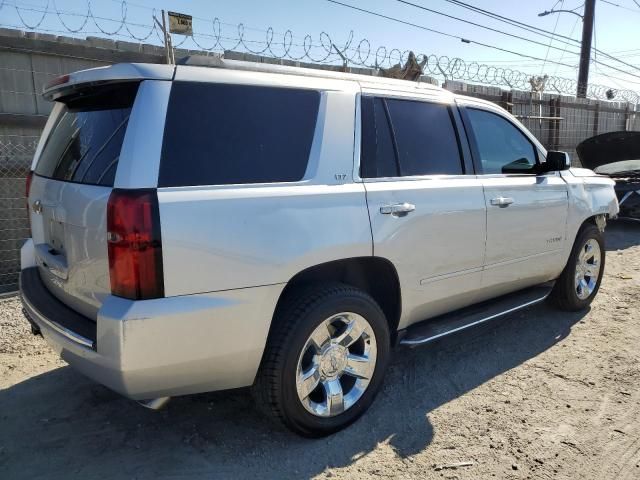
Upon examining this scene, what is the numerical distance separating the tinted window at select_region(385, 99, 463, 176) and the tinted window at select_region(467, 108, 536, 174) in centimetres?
33

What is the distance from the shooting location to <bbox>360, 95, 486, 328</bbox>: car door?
3143mm

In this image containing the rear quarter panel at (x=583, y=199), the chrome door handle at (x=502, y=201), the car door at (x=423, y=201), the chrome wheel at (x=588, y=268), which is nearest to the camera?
the car door at (x=423, y=201)

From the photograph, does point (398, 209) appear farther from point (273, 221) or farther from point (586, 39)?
point (586, 39)

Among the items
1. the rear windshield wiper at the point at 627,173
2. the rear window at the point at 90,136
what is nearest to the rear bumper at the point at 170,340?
the rear window at the point at 90,136

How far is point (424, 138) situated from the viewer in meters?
3.58

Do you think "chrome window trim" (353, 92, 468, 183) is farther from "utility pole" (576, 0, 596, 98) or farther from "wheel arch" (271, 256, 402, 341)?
"utility pole" (576, 0, 596, 98)

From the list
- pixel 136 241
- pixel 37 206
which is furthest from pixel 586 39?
pixel 136 241

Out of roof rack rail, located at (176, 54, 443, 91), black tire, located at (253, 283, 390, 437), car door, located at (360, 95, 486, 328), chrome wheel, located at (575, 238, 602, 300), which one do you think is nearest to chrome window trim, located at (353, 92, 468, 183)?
car door, located at (360, 95, 486, 328)

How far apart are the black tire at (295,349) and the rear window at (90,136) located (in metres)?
1.10

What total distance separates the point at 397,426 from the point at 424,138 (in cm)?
187

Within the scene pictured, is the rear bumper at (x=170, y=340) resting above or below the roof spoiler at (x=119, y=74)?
below

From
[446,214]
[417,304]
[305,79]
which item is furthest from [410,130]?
[417,304]

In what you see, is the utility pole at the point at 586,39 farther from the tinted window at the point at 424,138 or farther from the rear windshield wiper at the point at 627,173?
the tinted window at the point at 424,138

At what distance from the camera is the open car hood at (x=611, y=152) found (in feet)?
32.1
